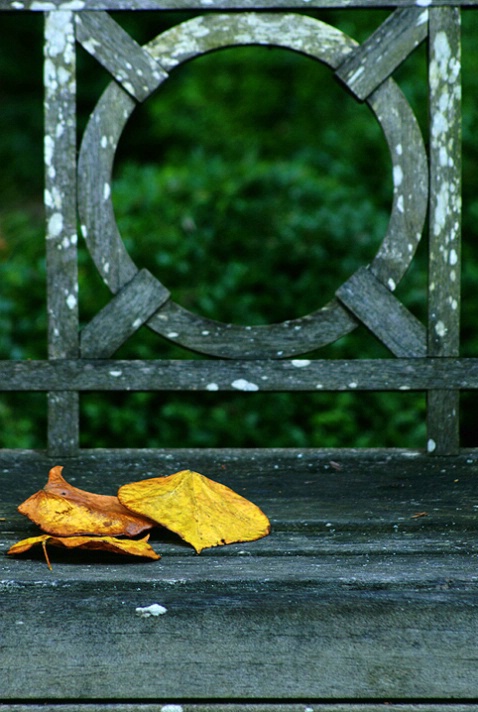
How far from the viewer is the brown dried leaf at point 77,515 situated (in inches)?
52.2

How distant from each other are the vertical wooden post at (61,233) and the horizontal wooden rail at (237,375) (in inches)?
1.6

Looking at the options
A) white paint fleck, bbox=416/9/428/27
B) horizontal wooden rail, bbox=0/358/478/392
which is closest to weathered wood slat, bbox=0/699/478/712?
horizontal wooden rail, bbox=0/358/478/392

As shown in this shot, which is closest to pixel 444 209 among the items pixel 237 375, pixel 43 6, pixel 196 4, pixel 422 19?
pixel 422 19

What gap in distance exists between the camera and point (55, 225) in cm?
188

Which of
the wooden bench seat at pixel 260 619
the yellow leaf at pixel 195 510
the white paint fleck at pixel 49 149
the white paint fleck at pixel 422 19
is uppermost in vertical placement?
the white paint fleck at pixel 422 19

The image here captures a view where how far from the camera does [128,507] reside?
4.51 feet

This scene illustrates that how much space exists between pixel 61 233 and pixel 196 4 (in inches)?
22.8

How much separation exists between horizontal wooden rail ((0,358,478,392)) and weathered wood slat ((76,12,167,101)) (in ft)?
1.97

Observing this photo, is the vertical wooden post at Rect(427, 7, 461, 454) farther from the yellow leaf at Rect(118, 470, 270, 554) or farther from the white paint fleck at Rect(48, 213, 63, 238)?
the white paint fleck at Rect(48, 213, 63, 238)

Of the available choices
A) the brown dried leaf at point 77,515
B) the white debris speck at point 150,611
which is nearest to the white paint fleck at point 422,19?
the brown dried leaf at point 77,515

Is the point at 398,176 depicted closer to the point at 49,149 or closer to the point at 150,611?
the point at 49,149

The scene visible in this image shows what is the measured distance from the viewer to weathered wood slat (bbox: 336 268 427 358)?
6.14ft

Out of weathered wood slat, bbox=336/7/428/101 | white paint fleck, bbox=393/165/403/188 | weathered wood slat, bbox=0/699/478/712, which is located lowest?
weathered wood slat, bbox=0/699/478/712

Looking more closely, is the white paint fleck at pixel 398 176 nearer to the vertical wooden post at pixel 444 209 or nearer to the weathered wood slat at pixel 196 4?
the vertical wooden post at pixel 444 209
